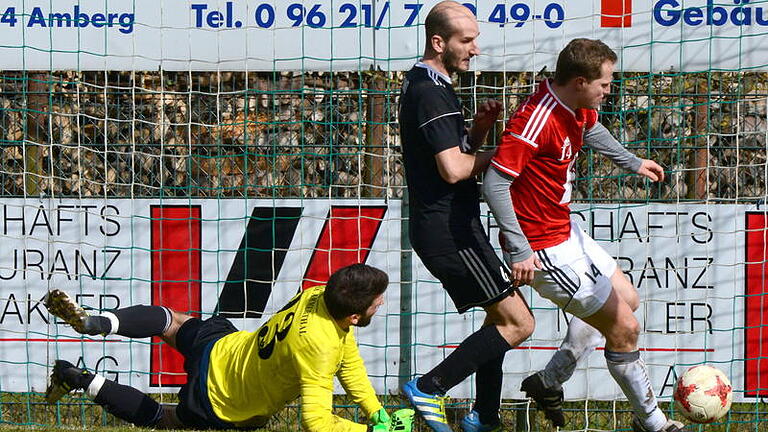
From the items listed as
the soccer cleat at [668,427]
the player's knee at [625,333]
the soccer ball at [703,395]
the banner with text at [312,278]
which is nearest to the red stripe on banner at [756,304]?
the banner with text at [312,278]

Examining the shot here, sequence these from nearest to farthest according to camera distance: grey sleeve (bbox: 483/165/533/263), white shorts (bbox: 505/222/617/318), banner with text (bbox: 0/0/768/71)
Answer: grey sleeve (bbox: 483/165/533/263), white shorts (bbox: 505/222/617/318), banner with text (bbox: 0/0/768/71)

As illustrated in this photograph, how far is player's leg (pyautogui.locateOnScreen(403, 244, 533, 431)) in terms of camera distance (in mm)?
5000

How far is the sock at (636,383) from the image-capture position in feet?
17.0

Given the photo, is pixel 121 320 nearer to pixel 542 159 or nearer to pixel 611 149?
pixel 542 159

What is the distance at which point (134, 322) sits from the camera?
559 cm

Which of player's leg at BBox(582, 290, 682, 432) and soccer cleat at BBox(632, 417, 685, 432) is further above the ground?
player's leg at BBox(582, 290, 682, 432)

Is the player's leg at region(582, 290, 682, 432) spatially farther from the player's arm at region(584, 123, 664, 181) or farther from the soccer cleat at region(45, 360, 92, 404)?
the soccer cleat at region(45, 360, 92, 404)

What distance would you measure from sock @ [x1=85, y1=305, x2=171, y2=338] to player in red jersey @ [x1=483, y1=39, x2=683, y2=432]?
1.85 metres

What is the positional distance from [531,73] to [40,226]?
9.84ft

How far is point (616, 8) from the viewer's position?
629 cm

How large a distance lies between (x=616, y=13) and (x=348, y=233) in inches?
78.0

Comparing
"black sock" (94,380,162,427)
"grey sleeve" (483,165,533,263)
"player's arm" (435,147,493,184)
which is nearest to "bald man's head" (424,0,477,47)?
"player's arm" (435,147,493,184)

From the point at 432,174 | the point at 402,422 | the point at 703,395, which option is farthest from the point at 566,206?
the point at 402,422

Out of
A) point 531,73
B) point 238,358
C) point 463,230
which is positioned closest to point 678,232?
point 531,73
